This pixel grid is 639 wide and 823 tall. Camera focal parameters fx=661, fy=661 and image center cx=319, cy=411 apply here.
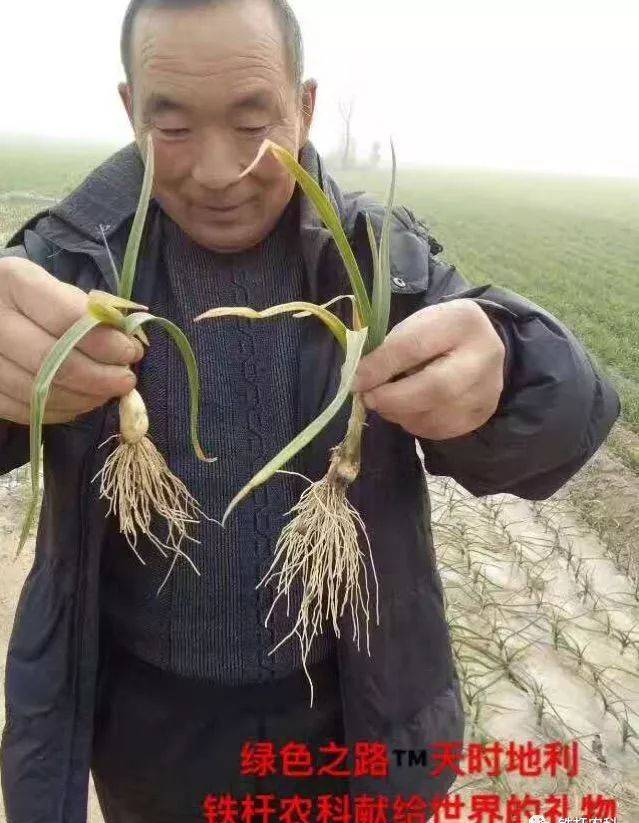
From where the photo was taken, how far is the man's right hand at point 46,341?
2.54 feet

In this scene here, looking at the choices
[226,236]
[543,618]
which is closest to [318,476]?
[226,236]

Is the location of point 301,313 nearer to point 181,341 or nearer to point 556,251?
point 181,341

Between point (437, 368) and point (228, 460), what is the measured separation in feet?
1.36

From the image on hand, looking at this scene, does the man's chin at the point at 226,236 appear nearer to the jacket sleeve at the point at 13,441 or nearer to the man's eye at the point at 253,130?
the man's eye at the point at 253,130

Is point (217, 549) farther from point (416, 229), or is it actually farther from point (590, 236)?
point (590, 236)

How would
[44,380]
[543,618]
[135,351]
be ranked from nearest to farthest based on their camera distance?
[44,380], [135,351], [543,618]

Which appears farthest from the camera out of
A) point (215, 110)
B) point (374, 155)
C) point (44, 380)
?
point (374, 155)

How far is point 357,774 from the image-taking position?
1.15m

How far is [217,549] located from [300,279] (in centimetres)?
47

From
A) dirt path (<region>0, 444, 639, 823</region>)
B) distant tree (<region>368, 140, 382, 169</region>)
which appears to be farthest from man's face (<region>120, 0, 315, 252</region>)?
distant tree (<region>368, 140, 382, 169</region>)

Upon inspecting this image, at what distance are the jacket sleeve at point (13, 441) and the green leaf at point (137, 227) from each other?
0.81ft

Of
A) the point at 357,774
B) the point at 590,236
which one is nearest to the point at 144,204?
the point at 357,774

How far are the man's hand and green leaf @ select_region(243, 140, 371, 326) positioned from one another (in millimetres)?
66

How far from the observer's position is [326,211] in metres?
0.77
